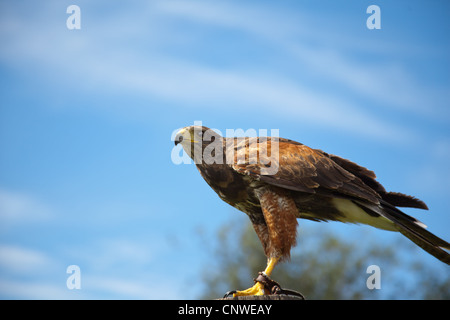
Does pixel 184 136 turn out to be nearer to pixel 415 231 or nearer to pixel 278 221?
pixel 278 221

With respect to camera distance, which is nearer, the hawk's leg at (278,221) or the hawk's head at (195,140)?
the hawk's leg at (278,221)

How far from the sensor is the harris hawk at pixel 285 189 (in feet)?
18.7

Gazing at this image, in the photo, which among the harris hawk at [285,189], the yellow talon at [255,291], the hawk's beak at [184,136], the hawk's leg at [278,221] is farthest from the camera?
the hawk's beak at [184,136]

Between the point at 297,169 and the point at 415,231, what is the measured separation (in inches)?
65.3

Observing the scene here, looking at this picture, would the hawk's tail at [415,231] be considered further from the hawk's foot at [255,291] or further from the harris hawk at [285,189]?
the hawk's foot at [255,291]

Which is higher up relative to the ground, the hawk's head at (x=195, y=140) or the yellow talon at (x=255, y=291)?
the hawk's head at (x=195, y=140)

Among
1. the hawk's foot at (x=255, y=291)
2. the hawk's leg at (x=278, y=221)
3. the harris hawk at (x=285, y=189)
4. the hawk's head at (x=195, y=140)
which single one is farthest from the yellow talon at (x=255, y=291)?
the hawk's head at (x=195, y=140)

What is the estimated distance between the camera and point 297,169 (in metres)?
5.85

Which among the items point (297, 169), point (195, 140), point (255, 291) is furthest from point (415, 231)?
point (195, 140)

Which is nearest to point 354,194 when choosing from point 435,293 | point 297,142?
point 297,142

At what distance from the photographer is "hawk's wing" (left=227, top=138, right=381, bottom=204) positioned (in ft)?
18.8

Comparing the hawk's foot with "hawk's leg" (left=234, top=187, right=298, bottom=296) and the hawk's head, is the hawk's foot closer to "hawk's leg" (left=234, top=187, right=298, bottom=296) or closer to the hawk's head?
"hawk's leg" (left=234, top=187, right=298, bottom=296)

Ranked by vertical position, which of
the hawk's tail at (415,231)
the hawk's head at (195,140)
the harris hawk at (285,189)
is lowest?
the hawk's tail at (415,231)
